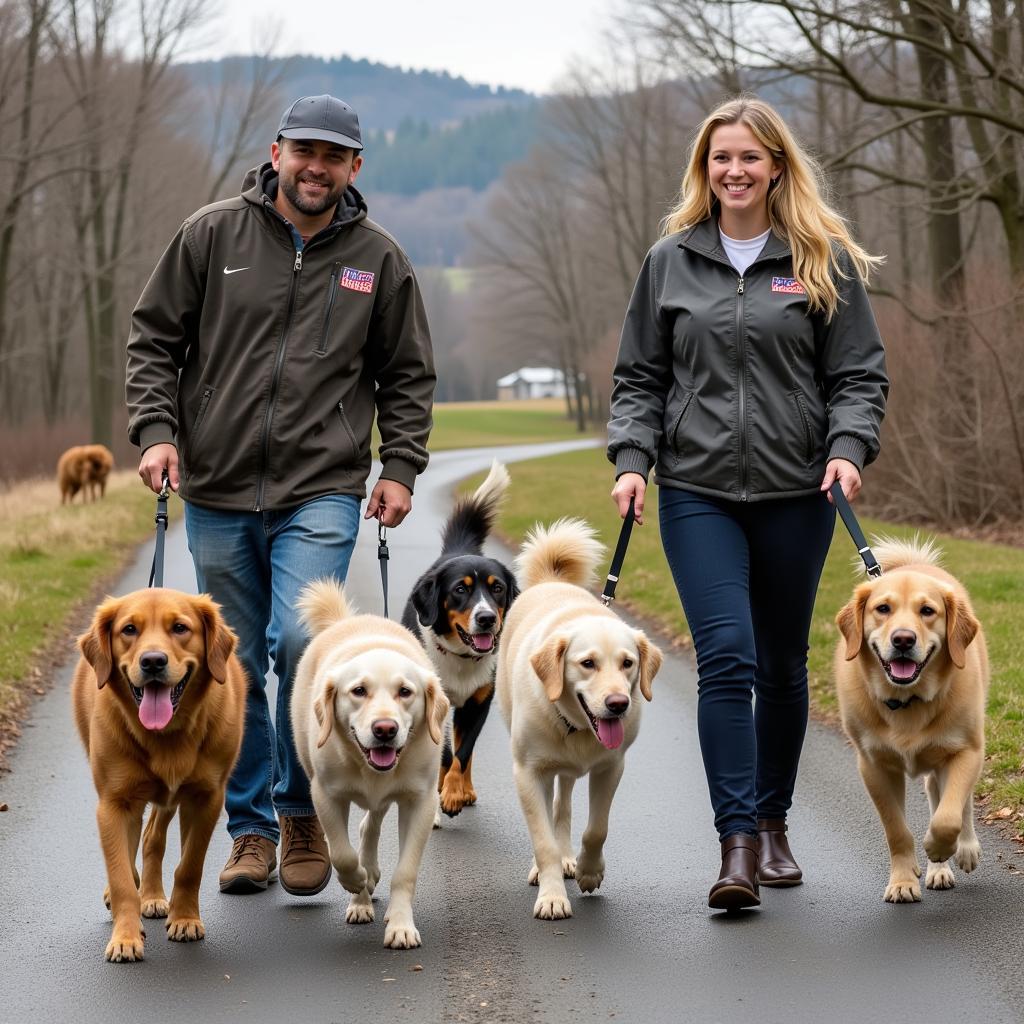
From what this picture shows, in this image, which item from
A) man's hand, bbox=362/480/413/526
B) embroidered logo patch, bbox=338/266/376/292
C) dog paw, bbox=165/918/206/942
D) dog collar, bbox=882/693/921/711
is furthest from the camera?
man's hand, bbox=362/480/413/526

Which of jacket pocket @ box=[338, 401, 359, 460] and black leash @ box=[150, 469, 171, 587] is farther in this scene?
jacket pocket @ box=[338, 401, 359, 460]

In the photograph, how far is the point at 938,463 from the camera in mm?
19609

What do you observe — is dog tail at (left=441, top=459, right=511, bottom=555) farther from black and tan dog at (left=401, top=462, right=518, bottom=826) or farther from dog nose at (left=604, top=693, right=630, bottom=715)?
dog nose at (left=604, top=693, right=630, bottom=715)

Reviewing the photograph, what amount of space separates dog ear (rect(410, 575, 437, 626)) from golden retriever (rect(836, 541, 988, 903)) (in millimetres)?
2416

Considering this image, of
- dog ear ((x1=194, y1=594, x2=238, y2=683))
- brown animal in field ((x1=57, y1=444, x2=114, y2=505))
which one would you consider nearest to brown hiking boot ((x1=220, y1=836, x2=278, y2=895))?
dog ear ((x1=194, y1=594, x2=238, y2=683))

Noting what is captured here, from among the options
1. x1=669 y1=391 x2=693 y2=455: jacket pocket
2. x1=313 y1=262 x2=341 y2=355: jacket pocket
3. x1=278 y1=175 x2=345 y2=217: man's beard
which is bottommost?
x1=669 y1=391 x2=693 y2=455: jacket pocket

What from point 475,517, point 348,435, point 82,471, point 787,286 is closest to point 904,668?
point 787,286

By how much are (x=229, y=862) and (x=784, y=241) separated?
3177 millimetres

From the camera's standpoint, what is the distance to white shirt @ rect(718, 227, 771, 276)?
18.1 ft

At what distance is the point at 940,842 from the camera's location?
517cm

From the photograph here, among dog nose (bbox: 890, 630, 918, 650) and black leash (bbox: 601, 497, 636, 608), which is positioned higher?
black leash (bbox: 601, 497, 636, 608)

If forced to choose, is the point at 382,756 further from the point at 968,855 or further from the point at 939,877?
the point at 968,855

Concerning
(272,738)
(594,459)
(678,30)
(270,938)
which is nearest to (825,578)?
(272,738)

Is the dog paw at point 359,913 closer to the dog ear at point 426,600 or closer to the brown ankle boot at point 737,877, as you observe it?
the brown ankle boot at point 737,877
